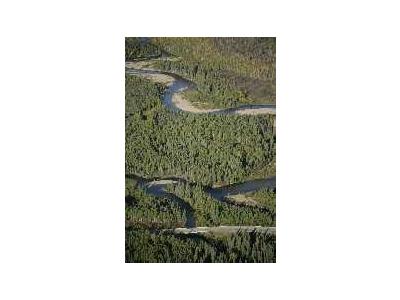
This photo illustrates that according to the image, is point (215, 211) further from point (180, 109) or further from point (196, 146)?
point (180, 109)

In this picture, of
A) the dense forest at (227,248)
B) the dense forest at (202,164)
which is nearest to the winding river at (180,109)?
the dense forest at (202,164)

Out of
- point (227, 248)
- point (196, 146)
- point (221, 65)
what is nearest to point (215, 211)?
point (227, 248)

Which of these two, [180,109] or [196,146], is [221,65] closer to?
[180,109]

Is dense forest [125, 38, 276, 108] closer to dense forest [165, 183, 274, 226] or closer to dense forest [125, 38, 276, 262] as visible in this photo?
dense forest [125, 38, 276, 262]

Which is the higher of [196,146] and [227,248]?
[196,146]

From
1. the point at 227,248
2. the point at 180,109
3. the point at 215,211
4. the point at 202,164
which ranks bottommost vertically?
the point at 227,248
